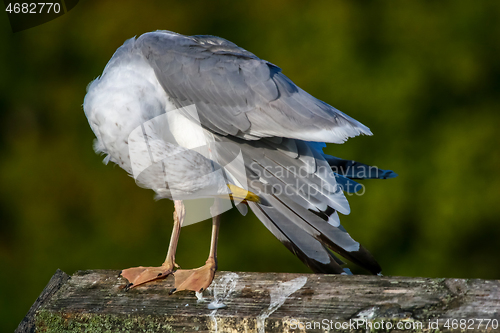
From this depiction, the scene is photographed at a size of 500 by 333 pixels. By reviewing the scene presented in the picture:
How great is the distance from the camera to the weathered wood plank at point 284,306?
43.7 inches

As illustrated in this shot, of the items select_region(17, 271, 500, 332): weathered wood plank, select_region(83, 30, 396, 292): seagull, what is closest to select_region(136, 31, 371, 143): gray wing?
select_region(83, 30, 396, 292): seagull

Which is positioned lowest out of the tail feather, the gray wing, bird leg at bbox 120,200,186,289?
bird leg at bbox 120,200,186,289

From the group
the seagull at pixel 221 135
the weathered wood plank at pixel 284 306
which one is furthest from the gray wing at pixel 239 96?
the weathered wood plank at pixel 284 306

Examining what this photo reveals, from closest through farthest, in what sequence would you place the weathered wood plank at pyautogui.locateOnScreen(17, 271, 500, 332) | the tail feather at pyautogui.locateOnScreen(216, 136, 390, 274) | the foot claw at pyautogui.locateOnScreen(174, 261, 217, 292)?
the weathered wood plank at pyautogui.locateOnScreen(17, 271, 500, 332)
the foot claw at pyautogui.locateOnScreen(174, 261, 217, 292)
the tail feather at pyautogui.locateOnScreen(216, 136, 390, 274)

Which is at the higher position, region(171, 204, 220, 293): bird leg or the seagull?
the seagull

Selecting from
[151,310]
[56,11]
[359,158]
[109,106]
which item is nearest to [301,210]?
[151,310]

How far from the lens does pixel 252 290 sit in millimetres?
1320

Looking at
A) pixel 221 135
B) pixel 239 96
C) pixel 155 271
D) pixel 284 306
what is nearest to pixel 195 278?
pixel 155 271

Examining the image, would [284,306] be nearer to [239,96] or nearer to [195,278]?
[195,278]

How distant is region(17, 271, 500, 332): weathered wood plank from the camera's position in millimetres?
1109

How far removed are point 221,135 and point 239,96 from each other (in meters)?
0.14

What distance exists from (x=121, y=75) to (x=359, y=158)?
163 centimetres
